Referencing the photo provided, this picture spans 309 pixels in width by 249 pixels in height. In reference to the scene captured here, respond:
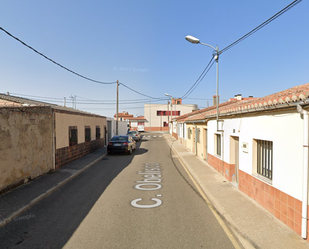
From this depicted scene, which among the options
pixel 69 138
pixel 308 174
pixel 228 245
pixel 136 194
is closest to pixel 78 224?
pixel 136 194

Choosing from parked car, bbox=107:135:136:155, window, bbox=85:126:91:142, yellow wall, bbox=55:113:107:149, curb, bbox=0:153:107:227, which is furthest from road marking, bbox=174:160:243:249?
window, bbox=85:126:91:142

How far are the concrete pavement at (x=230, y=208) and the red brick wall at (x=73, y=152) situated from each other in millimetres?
1587

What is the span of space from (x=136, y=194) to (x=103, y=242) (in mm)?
2802

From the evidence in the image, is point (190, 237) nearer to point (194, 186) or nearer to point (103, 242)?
point (103, 242)

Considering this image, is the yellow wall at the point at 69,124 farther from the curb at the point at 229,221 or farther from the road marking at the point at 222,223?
the curb at the point at 229,221

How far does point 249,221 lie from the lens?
14.7 feet

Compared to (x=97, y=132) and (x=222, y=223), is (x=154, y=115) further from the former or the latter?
(x=222, y=223)

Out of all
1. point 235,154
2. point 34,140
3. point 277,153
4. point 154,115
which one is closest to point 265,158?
point 277,153

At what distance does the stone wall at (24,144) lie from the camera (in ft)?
20.7

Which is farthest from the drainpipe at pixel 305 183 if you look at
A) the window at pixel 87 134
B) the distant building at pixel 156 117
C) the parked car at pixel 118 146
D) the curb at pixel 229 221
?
the distant building at pixel 156 117

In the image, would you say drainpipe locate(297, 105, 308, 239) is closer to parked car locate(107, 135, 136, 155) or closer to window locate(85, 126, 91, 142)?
parked car locate(107, 135, 136, 155)

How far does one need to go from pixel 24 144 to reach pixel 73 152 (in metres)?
4.78

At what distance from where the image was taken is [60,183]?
7.45 m

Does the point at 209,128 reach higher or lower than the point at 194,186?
higher
